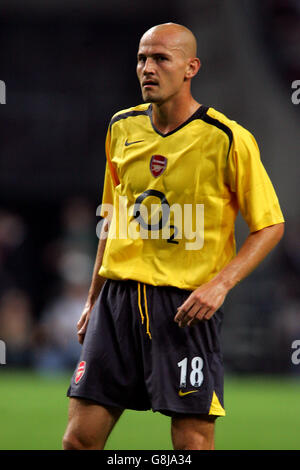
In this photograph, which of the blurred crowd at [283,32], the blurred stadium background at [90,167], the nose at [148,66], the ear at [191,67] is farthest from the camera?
the blurred crowd at [283,32]

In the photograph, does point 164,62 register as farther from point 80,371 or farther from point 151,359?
point 80,371

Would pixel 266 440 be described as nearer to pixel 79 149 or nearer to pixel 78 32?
pixel 79 149

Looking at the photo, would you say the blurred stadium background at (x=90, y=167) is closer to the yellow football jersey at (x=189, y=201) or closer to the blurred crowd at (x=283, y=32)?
the blurred crowd at (x=283, y=32)

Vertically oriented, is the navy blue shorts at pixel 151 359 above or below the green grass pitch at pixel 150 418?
above

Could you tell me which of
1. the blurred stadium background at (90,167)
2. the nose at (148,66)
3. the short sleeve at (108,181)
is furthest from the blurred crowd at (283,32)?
the nose at (148,66)

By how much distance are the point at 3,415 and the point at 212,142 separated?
5.02m

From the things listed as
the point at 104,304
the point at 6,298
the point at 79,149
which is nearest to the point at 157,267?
the point at 104,304

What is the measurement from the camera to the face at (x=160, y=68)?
4.23 meters

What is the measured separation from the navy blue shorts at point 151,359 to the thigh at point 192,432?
0.16 feet

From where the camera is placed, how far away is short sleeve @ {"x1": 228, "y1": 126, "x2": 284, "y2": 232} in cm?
414

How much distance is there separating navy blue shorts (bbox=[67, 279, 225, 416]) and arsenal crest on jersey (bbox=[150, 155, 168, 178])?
0.51 m

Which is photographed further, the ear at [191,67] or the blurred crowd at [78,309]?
the blurred crowd at [78,309]

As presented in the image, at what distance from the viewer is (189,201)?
13.9 ft

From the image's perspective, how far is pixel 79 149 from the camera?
15.4 meters
